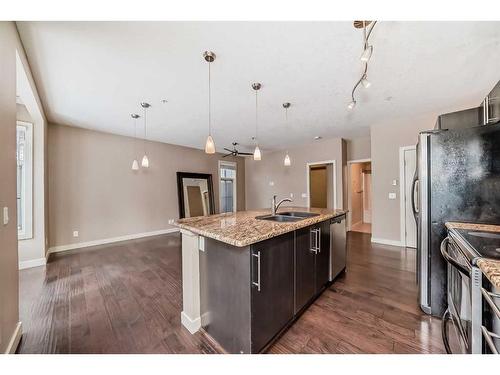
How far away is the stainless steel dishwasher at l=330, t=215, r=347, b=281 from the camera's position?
2.41 meters

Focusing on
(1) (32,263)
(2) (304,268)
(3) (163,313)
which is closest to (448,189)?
(2) (304,268)

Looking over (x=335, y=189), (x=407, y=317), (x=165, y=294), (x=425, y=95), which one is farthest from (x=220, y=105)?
(x=335, y=189)

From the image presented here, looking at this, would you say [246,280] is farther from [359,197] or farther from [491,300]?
[359,197]

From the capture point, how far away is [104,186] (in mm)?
4445

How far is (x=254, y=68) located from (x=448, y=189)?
221 centimetres

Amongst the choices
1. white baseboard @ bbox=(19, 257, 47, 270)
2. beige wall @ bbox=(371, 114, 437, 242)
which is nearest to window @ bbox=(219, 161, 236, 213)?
white baseboard @ bbox=(19, 257, 47, 270)

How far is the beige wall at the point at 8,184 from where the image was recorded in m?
1.30

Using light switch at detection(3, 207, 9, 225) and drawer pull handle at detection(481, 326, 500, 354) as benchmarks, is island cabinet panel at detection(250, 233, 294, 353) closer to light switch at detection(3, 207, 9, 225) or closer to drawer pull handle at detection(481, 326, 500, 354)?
drawer pull handle at detection(481, 326, 500, 354)

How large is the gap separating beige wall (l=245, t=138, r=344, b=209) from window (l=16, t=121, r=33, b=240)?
5562mm

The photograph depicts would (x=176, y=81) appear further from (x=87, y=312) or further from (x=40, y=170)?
(x=40, y=170)

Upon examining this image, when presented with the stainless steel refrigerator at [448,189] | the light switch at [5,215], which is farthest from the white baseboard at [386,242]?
the light switch at [5,215]

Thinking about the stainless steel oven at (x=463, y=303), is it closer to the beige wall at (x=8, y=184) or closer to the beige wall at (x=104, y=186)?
the beige wall at (x=8, y=184)

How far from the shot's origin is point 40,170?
331 centimetres

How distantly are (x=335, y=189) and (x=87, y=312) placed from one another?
5263 millimetres
